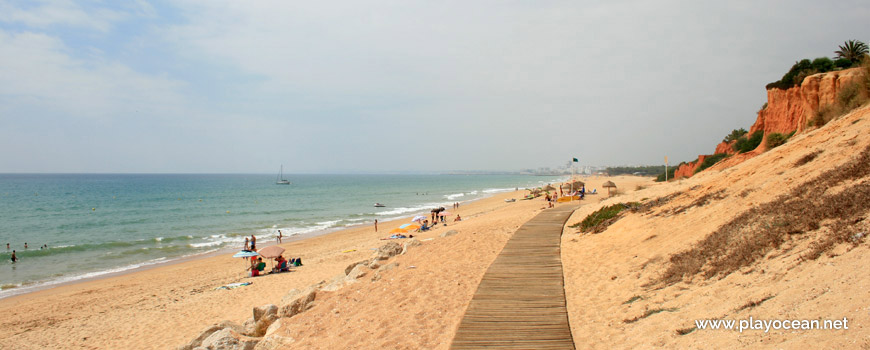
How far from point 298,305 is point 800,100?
2572cm

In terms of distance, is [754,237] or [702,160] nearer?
[754,237]

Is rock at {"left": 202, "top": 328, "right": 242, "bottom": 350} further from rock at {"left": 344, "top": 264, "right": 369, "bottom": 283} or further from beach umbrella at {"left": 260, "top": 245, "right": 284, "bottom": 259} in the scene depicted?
beach umbrella at {"left": 260, "top": 245, "right": 284, "bottom": 259}

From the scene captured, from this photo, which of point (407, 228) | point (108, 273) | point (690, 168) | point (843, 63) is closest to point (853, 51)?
point (843, 63)

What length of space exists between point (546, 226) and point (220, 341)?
11.9 m

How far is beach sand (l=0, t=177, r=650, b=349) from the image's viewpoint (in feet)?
24.6

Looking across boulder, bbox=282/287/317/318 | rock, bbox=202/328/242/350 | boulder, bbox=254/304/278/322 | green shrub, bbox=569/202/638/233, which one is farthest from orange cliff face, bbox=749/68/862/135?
rock, bbox=202/328/242/350

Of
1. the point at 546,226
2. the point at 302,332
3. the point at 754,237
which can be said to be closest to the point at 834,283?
the point at 754,237

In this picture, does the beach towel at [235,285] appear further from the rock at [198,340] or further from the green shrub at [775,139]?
the green shrub at [775,139]

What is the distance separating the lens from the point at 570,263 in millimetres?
10367

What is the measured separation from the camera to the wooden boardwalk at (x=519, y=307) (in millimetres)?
6129

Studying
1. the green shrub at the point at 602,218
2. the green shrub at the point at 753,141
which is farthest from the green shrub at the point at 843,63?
the green shrub at the point at 602,218

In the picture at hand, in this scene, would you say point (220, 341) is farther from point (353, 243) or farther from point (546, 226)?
point (353, 243)

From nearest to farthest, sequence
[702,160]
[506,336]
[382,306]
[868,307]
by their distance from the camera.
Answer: [868,307]
[506,336]
[382,306]
[702,160]

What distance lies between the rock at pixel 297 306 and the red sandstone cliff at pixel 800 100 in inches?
822
